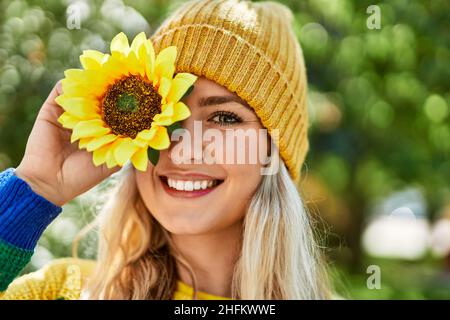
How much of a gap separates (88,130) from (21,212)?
316 millimetres

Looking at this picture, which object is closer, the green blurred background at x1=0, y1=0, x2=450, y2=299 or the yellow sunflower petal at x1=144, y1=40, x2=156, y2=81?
the yellow sunflower petal at x1=144, y1=40, x2=156, y2=81

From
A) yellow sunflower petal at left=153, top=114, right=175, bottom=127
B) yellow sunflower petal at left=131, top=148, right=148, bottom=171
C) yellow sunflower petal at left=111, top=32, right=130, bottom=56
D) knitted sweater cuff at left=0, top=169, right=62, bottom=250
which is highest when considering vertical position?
yellow sunflower petal at left=111, top=32, right=130, bottom=56

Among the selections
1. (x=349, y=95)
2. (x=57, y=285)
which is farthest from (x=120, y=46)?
(x=349, y=95)

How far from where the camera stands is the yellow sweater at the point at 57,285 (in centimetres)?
198

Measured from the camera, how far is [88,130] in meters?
1.63

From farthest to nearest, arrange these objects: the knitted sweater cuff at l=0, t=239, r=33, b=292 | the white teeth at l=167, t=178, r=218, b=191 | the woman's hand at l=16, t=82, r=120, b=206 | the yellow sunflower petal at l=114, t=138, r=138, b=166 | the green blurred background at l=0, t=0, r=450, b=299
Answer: the green blurred background at l=0, t=0, r=450, b=299, the white teeth at l=167, t=178, r=218, b=191, the woman's hand at l=16, t=82, r=120, b=206, the knitted sweater cuff at l=0, t=239, r=33, b=292, the yellow sunflower petal at l=114, t=138, r=138, b=166

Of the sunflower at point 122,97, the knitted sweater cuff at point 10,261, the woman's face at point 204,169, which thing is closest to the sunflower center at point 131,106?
the sunflower at point 122,97

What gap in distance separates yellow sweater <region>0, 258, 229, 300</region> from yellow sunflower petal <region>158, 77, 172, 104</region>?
2.42 ft

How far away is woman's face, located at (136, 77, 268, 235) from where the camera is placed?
6.17 feet

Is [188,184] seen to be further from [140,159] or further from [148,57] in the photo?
[148,57]

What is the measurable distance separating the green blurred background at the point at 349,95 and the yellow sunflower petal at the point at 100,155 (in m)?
1.46

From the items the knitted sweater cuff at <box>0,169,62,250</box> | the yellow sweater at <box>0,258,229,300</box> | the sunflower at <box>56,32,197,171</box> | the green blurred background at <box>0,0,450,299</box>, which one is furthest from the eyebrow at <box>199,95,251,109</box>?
the green blurred background at <box>0,0,450,299</box>

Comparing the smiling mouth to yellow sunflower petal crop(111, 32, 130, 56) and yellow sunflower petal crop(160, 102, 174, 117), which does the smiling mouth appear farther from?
yellow sunflower petal crop(111, 32, 130, 56)

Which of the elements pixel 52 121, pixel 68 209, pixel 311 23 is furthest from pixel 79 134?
pixel 311 23
